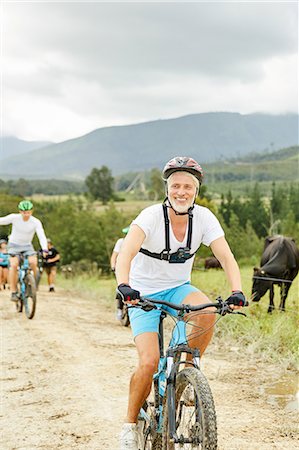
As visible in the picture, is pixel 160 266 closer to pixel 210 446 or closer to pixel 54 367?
pixel 210 446

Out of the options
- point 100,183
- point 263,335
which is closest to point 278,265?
point 263,335

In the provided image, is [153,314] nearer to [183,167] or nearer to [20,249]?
[183,167]

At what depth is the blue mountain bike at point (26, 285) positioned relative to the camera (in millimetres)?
11336

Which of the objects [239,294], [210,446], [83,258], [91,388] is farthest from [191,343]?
[83,258]

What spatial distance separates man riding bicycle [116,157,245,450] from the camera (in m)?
4.05

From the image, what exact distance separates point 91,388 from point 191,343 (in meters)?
2.77

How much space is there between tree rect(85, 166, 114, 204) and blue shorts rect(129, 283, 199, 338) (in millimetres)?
138667

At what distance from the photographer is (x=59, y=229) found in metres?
60.7

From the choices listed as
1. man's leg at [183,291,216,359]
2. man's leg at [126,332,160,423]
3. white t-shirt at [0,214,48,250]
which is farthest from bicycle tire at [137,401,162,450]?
white t-shirt at [0,214,48,250]

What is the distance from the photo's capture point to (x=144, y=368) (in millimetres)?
4000

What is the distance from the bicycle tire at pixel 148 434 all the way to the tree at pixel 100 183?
138757mm

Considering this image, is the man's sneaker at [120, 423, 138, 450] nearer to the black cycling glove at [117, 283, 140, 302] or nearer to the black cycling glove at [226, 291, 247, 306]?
the black cycling glove at [117, 283, 140, 302]

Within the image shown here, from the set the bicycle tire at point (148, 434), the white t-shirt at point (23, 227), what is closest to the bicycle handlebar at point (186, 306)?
the bicycle tire at point (148, 434)

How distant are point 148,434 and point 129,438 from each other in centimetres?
13
